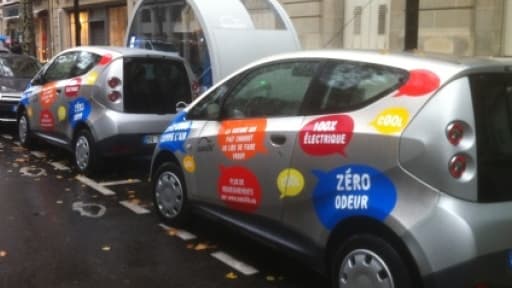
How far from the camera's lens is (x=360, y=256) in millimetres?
3539

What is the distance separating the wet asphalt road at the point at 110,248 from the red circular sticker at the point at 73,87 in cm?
126

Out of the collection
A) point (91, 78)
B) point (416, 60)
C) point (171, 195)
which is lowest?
point (171, 195)

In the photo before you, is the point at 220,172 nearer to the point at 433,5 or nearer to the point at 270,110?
the point at 270,110

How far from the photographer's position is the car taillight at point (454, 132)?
3252 mm

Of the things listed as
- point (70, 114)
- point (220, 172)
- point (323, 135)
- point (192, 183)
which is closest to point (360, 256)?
point (323, 135)

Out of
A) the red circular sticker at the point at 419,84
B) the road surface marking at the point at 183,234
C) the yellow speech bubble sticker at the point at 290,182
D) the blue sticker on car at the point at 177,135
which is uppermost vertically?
the red circular sticker at the point at 419,84

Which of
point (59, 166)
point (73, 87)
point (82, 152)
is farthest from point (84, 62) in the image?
point (59, 166)

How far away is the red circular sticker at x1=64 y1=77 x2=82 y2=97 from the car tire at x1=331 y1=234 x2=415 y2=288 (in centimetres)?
508

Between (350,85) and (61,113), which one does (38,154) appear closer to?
(61,113)

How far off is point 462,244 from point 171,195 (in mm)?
3003

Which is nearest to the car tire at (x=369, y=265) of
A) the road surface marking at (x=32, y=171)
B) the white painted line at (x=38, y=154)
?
the road surface marking at (x=32, y=171)

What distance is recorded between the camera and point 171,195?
18.3 ft

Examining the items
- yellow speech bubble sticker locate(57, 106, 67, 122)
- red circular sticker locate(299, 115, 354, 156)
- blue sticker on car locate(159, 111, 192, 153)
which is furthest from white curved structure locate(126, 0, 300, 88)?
red circular sticker locate(299, 115, 354, 156)

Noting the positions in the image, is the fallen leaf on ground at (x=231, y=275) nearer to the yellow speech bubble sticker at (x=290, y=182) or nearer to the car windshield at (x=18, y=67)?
the yellow speech bubble sticker at (x=290, y=182)
